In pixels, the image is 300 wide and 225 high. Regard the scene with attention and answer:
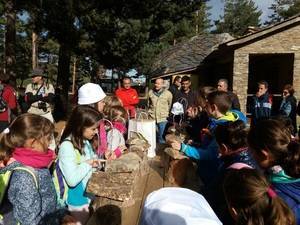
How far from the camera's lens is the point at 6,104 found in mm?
6949

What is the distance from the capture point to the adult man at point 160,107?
8.44 m

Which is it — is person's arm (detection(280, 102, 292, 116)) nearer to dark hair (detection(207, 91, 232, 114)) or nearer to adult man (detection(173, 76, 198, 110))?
adult man (detection(173, 76, 198, 110))

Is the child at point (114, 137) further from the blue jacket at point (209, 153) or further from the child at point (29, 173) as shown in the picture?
the child at point (29, 173)

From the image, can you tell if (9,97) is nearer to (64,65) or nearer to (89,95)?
(89,95)

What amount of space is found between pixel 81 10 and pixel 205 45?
1224 centimetres

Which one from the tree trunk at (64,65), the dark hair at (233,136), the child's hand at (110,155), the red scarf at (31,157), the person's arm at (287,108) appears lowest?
the child's hand at (110,155)

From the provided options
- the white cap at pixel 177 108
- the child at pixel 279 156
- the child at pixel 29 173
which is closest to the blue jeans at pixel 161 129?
the white cap at pixel 177 108

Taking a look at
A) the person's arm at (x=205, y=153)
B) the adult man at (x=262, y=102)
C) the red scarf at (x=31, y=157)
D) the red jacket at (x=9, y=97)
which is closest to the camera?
the red scarf at (x=31, y=157)

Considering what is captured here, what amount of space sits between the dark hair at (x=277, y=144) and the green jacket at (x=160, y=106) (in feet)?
18.2

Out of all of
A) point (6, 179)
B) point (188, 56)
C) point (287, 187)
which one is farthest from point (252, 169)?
point (188, 56)

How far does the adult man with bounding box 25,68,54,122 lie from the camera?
8125 mm

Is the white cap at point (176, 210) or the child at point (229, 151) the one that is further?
the child at point (229, 151)

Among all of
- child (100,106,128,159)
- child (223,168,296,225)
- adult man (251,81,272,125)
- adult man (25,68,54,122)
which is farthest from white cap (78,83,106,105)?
adult man (251,81,272,125)

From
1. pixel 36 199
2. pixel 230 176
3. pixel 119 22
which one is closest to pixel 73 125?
pixel 36 199
